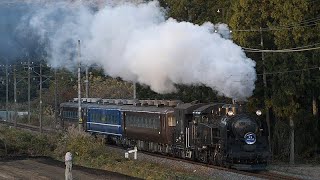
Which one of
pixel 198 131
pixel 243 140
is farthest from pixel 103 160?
pixel 243 140

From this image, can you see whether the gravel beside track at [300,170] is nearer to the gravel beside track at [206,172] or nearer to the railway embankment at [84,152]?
the gravel beside track at [206,172]

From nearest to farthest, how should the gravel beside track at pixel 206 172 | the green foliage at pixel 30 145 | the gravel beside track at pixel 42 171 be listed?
the gravel beside track at pixel 42 171, the gravel beside track at pixel 206 172, the green foliage at pixel 30 145

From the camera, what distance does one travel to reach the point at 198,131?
26.2m

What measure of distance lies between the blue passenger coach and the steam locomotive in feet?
0.57

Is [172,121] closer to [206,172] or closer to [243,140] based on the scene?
[243,140]

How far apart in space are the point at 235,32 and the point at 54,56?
13143 millimetres

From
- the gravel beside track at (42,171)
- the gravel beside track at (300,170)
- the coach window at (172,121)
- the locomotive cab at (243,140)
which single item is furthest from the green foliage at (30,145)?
the gravel beside track at (300,170)

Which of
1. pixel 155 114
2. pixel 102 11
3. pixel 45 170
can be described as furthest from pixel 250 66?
pixel 45 170

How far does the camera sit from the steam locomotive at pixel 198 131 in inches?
955

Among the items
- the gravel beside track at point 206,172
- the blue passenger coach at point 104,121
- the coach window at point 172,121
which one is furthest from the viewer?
the blue passenger coach at point 104,121

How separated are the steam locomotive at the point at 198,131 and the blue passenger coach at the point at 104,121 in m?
0.17

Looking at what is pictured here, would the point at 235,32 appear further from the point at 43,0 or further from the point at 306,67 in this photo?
the point at 43,0

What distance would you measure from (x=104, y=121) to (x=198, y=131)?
1595cm

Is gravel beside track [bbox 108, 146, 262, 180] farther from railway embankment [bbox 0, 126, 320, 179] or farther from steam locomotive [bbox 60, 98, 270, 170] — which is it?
steam locomotive [bbox 60, 98, 270, 170]
